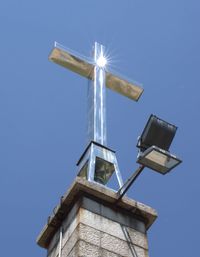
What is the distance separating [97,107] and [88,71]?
168cm

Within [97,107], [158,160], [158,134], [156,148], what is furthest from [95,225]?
[97,107]

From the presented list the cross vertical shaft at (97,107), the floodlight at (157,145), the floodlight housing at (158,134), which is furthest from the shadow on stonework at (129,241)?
the cross vertical shaft at (97,107)

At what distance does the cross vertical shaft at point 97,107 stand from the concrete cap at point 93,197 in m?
1.75

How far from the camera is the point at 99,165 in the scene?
8.33 metres

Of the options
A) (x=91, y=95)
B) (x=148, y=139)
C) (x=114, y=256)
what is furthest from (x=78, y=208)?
(x=91, y=95)

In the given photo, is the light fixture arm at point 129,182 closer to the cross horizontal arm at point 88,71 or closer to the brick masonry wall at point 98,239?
the brick masonry wall at point 98,239

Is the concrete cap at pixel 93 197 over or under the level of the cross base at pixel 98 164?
under

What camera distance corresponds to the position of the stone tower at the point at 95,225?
6.50m

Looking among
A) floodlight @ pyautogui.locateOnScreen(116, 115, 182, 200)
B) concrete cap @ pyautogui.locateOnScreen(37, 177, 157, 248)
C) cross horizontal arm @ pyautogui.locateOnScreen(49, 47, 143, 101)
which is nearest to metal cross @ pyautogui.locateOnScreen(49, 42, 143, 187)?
cross horizontal arm @ pyautogui.locateOnScreen(49, 47, 143, 101)

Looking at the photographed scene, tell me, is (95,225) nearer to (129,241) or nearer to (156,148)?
(129,241)

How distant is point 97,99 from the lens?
9.78 m

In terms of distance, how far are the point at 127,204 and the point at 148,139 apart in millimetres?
972

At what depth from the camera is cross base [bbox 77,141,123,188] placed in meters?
8.14

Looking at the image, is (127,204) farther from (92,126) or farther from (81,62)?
(81,62)
